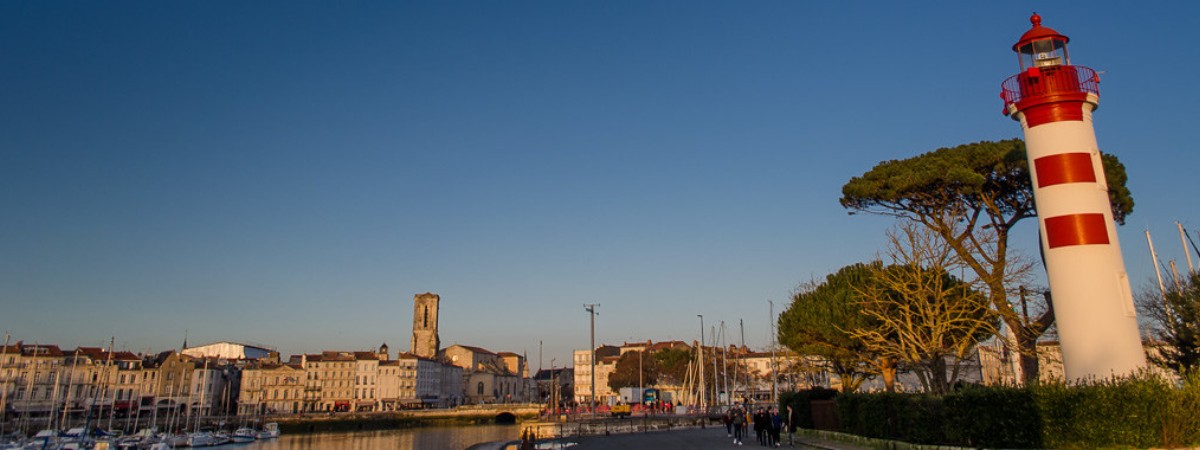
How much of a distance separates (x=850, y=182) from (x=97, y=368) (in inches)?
3791

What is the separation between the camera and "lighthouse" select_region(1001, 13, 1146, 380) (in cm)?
1767

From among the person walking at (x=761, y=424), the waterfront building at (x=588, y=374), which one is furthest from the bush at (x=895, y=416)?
the waterfront building at (x=588, y=374)

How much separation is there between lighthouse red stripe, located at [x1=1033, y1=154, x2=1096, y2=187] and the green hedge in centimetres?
588

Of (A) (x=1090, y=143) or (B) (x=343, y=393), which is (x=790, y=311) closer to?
(A) (x=1090, y=143)

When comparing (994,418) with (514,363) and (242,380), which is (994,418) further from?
(514,363)

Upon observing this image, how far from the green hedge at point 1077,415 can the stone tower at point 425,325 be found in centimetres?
12041

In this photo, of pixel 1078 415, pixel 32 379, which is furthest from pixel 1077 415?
pixel 32 379

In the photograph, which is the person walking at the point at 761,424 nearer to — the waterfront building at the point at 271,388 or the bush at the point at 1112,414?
the bush at the point at 1112,414

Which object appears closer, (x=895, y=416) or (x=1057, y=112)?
(x=1057, y=112)

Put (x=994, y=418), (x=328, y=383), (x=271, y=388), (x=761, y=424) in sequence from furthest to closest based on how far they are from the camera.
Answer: (x=328, y=383) → (x=271, y=388) → (x=761, y=424) → (x=994, y=418)

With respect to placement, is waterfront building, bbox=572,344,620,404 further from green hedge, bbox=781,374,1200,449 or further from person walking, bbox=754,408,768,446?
green hedge, bbox=781,374,1200,449

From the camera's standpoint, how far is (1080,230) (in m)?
18.4

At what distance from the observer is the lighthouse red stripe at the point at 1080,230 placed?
18266 mm

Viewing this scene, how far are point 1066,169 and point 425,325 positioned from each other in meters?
122
